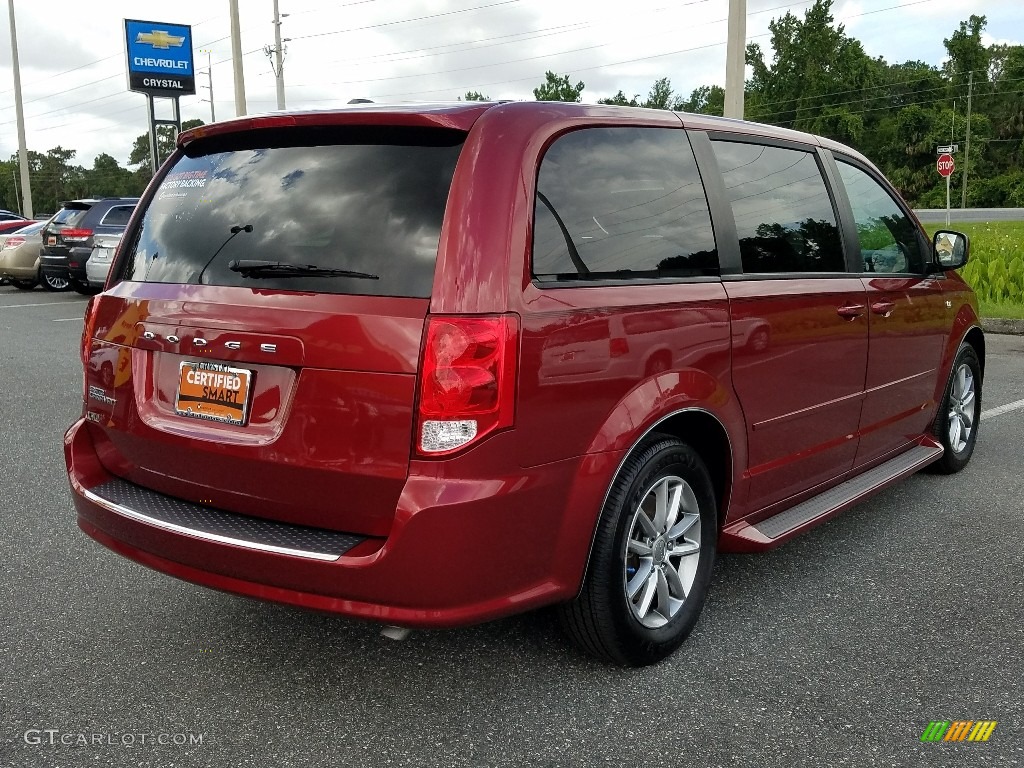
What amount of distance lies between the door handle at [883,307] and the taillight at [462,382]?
224 cm

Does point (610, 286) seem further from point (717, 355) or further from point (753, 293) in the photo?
point (753, 293)

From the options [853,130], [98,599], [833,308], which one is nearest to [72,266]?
[98,599]

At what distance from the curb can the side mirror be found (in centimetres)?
678

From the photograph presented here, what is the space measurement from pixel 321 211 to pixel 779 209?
1875 millimetres

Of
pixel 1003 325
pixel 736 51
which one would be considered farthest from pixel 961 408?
pixel 736 51

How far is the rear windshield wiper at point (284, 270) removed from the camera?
2658 mm

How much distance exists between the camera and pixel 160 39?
118ft

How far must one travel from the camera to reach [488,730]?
2.75 metres

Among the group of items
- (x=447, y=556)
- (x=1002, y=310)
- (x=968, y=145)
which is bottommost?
(x=1002, y=310)

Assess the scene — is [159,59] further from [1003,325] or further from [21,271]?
[1003,325]

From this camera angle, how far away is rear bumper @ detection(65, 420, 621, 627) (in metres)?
2.52

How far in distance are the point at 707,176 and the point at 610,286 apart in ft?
2.58

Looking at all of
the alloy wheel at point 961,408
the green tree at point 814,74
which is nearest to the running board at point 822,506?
the alloy wheel at point 961,408

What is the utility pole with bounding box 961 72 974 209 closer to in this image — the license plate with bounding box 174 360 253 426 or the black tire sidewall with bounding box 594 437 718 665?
the black tire sidewall with bounding box 594 437 718 665
